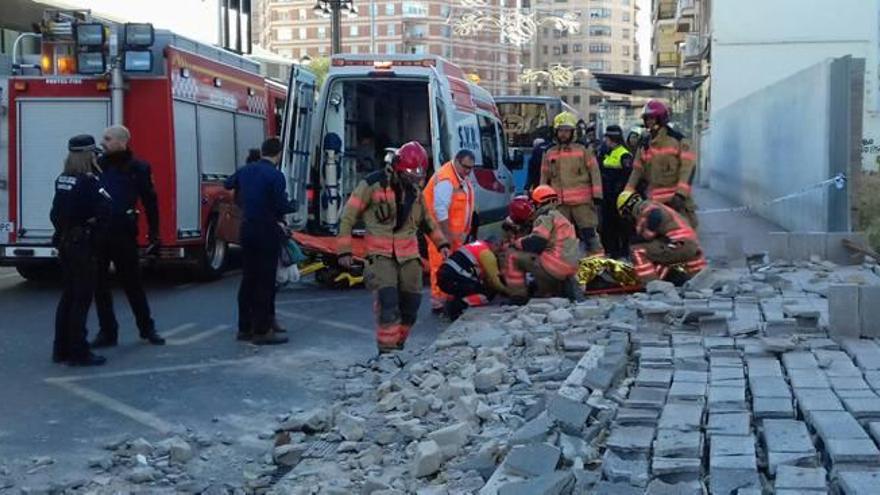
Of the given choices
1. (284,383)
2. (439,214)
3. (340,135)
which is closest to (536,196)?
(439,214)

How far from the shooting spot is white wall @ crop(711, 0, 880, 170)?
110 ft

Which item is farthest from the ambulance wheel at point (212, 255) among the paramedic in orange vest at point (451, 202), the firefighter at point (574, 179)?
the firefighter at point (574, 179)

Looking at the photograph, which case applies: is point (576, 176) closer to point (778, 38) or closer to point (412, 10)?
point (778, 38)

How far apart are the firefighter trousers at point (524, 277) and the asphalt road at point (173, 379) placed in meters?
0.77

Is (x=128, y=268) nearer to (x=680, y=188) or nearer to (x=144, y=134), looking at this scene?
(x=144, y=134)

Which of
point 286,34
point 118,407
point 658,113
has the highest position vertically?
point 286,34

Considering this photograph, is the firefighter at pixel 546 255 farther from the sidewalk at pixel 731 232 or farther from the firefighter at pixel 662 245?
the sidewalk at pixel 731 232

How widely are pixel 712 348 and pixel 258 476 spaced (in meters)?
2.88

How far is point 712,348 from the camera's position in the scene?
6703mm

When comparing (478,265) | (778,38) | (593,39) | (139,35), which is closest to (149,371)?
(478,265)

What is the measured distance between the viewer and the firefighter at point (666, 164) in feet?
34.9

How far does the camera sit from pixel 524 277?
9586 millimetres

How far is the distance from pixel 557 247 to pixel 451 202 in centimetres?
131

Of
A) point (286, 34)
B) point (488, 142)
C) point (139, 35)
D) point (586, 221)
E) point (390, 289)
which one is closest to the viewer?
point (390, 289)
